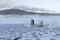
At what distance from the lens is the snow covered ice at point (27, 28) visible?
1.46 metres

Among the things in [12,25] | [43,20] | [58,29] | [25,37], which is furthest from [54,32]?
[12,25]

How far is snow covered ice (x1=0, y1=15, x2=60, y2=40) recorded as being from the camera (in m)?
1.46

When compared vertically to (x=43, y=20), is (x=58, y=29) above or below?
below

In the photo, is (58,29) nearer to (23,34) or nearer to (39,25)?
(39,25)

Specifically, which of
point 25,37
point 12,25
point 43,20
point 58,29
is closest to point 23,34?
point 25,37

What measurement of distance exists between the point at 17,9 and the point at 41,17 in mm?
263

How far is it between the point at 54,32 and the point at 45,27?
0.10 metres

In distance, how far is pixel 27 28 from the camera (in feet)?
4.90

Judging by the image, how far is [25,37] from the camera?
4.78ft

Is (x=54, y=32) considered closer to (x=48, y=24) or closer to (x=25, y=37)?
(x=48, y=24)

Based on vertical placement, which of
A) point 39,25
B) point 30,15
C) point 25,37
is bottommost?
point 25,37

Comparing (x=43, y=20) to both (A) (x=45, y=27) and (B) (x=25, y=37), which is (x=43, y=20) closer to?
(A) (x=45, y=27)

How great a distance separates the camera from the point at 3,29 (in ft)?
4.81

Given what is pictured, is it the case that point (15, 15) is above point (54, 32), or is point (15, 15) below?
above
